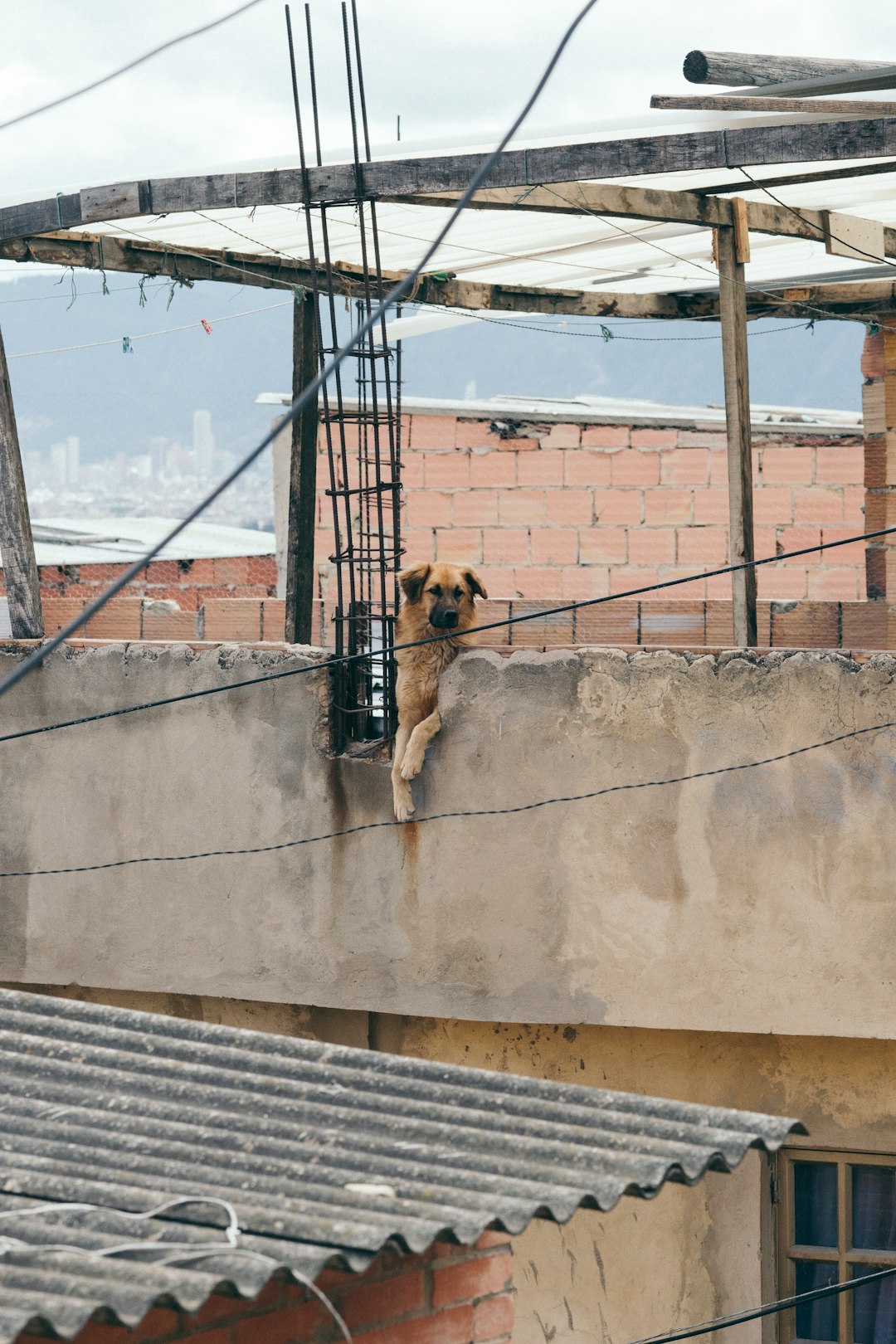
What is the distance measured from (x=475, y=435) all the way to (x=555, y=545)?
161cm

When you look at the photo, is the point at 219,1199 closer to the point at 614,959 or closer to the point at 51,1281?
the point at 51,1281

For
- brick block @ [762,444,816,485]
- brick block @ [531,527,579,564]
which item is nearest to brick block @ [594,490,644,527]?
brick block @ [531,527,579,564]

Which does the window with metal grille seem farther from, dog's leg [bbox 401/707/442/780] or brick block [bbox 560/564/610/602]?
brick block [bbox 560/564/610/602]

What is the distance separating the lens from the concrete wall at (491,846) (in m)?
7.30

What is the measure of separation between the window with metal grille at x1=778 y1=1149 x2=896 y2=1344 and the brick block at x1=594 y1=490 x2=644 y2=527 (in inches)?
288

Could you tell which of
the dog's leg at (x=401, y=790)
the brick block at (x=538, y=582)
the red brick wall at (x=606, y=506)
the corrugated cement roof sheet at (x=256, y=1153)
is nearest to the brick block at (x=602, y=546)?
the red brick wall at (x=606, y=506)

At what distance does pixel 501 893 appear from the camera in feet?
25.5

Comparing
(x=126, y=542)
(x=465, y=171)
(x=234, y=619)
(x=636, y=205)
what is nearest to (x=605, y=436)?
(x=234, y=619)

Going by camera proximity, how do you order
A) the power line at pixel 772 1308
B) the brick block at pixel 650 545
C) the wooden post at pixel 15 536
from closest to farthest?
the power line at pixel 772 1308 < the wooden post at pixel 15 536 < the brick block at pixel 650 545

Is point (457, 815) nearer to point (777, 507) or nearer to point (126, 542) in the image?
point (777, 507)

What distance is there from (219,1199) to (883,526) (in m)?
7.69

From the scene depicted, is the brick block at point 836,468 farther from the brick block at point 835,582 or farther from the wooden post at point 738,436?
the wooden post at point 738,436

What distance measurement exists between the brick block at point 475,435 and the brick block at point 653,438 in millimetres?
1247

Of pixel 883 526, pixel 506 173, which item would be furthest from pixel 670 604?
pixel 506 173
